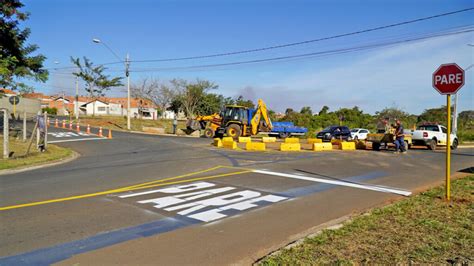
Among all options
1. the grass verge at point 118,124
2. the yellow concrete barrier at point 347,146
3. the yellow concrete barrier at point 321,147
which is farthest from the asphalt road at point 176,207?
the grass verge at point 118,124

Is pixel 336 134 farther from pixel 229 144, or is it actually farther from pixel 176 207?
pixel 176 207

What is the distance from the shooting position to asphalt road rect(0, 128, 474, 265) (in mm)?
4767

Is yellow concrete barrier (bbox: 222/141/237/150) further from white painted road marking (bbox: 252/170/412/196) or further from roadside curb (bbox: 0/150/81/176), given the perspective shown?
white painted road marking (bbox: 252/170/412/196)

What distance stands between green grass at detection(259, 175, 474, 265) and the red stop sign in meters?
2.52

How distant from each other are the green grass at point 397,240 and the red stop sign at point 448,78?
2.52 metres

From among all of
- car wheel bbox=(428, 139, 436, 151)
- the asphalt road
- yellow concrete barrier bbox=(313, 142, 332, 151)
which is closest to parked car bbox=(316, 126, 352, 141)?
car wheel bbox=(428, 139, 436, 151)

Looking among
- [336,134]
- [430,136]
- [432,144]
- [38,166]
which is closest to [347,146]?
[430,136]

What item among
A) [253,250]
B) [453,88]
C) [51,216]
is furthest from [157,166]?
[453,88]

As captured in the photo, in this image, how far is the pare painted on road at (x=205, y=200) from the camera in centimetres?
675

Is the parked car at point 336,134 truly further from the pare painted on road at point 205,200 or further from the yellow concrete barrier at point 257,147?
the pare painted on road at point 205,200

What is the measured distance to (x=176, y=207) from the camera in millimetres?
7051

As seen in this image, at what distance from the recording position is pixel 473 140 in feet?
123

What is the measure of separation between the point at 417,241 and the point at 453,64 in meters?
4.56

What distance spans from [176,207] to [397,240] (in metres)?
4.10
